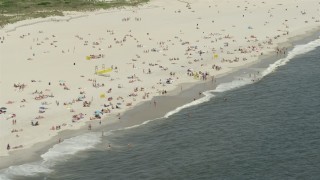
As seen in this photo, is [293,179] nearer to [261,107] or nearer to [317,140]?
[317,140]

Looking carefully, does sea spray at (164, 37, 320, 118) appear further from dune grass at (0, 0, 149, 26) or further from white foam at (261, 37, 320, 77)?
dune grass at (0, 0, 149, 26)

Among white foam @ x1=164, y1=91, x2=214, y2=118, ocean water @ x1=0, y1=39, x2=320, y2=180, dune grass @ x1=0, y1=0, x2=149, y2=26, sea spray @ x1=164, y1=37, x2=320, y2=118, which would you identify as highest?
dune grass @ x1=0, y1=0, x2=149, y2=26

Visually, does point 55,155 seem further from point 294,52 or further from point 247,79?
point 294,52

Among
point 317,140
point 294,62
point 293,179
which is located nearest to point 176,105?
point 317,140

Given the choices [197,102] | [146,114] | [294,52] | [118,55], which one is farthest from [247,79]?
[118,55]

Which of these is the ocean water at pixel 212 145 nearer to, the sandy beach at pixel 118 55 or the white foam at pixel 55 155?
the white foam at pixel 55 155

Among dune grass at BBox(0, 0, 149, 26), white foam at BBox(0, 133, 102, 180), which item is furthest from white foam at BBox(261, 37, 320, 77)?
dune grass at BBox(0, 0, 149, 26)
